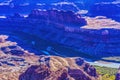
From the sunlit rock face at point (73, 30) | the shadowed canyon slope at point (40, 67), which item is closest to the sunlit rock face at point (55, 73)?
the shadowed canyon slope at point (40, 67)

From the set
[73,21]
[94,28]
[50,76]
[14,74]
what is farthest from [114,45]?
[50,76]

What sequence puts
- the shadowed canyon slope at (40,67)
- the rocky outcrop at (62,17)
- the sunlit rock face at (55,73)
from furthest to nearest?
the rocky outcrop at (62,17)
the shadowed canyon slope at (40,67)
the sunlit rock face at (55,73)

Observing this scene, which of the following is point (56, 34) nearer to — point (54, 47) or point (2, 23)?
point (54, 47)

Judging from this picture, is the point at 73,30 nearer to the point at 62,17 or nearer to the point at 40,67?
the point at 62,17

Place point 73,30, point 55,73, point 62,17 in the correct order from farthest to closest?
point 62,17
point 73,30
point 55,73

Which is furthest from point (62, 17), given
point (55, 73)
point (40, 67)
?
point (55, 73)

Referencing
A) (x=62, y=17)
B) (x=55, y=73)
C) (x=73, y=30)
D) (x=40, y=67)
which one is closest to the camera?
(x=55, y=73)

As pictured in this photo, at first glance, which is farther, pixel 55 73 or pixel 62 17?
pixel 62 17

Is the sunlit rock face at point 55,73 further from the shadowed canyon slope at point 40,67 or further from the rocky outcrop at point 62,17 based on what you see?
the rocky outcrop at point 62,17

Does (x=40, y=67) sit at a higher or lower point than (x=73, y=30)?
higher

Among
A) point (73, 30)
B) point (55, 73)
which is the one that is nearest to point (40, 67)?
point (55, 73)

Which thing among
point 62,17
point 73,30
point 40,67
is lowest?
point 73,30
